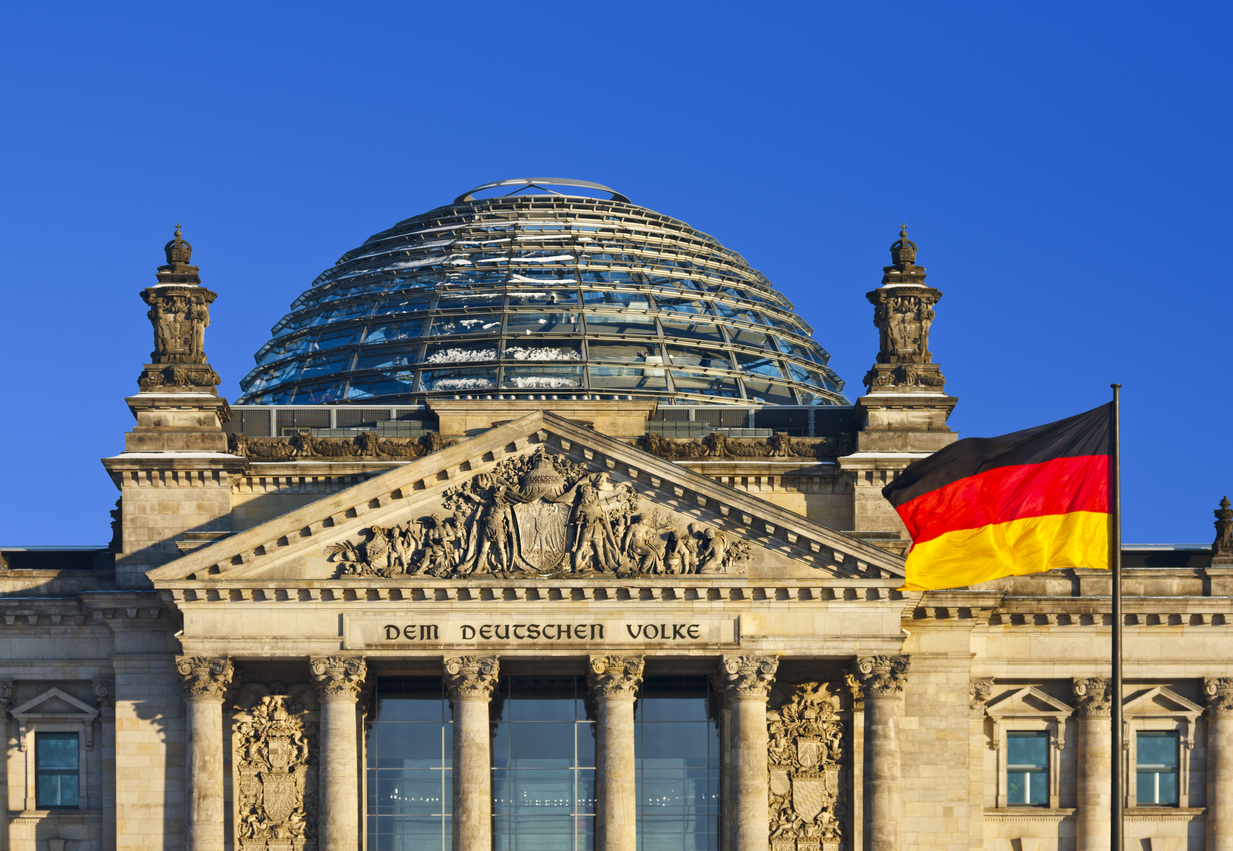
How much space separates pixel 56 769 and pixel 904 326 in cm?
2863

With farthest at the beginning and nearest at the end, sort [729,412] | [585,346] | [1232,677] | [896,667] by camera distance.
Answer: [585,346]
[729,412]
[1232,677]
[896,667]

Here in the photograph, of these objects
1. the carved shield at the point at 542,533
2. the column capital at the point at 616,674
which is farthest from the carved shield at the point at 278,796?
the carved shield at the point at 542,533

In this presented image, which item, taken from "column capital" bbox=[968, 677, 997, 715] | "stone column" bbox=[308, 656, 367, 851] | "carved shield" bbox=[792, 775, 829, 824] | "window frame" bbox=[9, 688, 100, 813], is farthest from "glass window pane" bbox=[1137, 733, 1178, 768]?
"window frame" bbox=[9, 688, 100, 813]

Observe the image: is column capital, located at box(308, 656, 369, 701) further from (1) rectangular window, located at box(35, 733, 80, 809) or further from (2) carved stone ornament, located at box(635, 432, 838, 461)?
(2) carved stone ornament, located at box(635, 432, 838, 461)

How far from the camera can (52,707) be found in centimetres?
7000

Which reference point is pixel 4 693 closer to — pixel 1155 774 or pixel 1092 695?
pixel 1092 695

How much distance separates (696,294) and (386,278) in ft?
37.8

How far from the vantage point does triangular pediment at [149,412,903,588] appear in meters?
65.6

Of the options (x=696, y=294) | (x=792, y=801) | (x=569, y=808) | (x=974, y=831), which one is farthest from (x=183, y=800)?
(x=696, y=294)

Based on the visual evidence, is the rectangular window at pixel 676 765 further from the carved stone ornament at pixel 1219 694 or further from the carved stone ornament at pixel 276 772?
the carved stone ornament at pixel 1219 694

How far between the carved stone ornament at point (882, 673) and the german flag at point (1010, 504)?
1088cm

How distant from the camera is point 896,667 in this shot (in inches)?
2576

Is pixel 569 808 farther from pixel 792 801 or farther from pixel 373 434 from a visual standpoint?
pixel 373 434

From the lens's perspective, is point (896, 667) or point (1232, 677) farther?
point (1232, 677)
